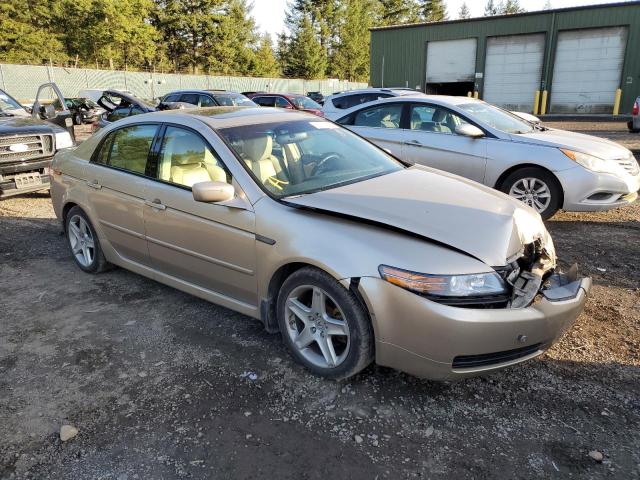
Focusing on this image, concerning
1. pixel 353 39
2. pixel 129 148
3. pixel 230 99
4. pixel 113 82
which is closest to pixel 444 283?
pixel 129 148

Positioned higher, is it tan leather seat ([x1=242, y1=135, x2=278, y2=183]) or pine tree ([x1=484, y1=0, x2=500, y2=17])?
pine tree ([x1=484, y1=0, x2=500, y2=17])

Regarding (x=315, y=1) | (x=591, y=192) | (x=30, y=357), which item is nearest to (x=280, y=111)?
(x=30, y=357)

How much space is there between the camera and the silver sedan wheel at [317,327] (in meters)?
2.93

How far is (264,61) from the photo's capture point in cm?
5856

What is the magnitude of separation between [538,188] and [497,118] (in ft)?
4.23

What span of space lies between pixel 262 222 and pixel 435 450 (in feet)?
5.39

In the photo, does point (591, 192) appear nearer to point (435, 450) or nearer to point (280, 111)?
point (280, 111)

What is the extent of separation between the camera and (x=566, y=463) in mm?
2371

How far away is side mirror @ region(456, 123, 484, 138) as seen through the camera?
20.3 feet

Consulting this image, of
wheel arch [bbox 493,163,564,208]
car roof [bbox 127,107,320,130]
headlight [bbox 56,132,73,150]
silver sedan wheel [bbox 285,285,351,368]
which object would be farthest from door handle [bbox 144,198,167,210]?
headlight [bbox 56,132,73,150]

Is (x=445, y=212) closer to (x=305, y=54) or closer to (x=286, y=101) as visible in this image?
(x=286, y=101)

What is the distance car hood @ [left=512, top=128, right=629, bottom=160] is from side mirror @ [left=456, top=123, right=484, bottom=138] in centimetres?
42

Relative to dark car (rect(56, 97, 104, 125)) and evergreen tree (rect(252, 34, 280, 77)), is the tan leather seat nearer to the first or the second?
dark car (rect(56, 97, 104, 125))

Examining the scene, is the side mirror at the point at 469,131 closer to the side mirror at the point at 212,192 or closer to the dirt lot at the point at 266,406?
the dirt lot at the point at 266,406
